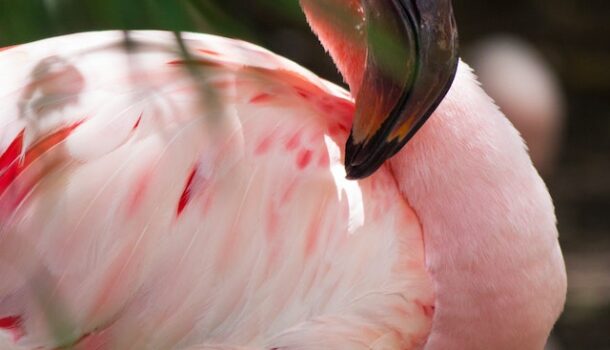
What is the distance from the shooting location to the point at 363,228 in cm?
196

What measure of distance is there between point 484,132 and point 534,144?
6.55 ft

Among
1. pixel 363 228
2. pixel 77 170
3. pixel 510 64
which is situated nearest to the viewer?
pixel 77 170

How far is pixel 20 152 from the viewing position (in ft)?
6.01

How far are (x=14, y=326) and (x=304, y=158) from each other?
532mm

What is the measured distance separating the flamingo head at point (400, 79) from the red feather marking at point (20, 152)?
42 centimetres

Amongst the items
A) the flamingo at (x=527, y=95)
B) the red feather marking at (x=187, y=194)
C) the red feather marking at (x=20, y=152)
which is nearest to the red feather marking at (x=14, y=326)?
the red feather marking at (x=20, y=152)

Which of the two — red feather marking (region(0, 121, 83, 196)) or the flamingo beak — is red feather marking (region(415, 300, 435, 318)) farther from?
red feather marking (region(0, 121, 83, 196))

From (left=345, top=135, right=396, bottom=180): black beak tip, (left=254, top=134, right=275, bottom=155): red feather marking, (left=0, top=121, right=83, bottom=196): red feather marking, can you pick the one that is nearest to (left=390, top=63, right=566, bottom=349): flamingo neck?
(left=345, top=135, right=396, bottom=180): black beak tip

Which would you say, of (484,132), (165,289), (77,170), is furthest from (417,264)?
(77,170)

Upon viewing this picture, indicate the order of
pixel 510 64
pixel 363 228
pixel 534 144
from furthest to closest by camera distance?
1. pixel 510 64
2. pixel 534 144
3. pixel 363 228

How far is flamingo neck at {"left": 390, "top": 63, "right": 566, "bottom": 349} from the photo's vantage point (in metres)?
1.99

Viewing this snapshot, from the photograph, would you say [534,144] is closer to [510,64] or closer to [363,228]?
[510,64]

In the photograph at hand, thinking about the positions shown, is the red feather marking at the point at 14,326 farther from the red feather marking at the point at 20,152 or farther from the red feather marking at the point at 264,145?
the red feather marking at the point at 264,145

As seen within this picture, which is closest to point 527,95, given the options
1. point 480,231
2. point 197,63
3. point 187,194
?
point 480,231
